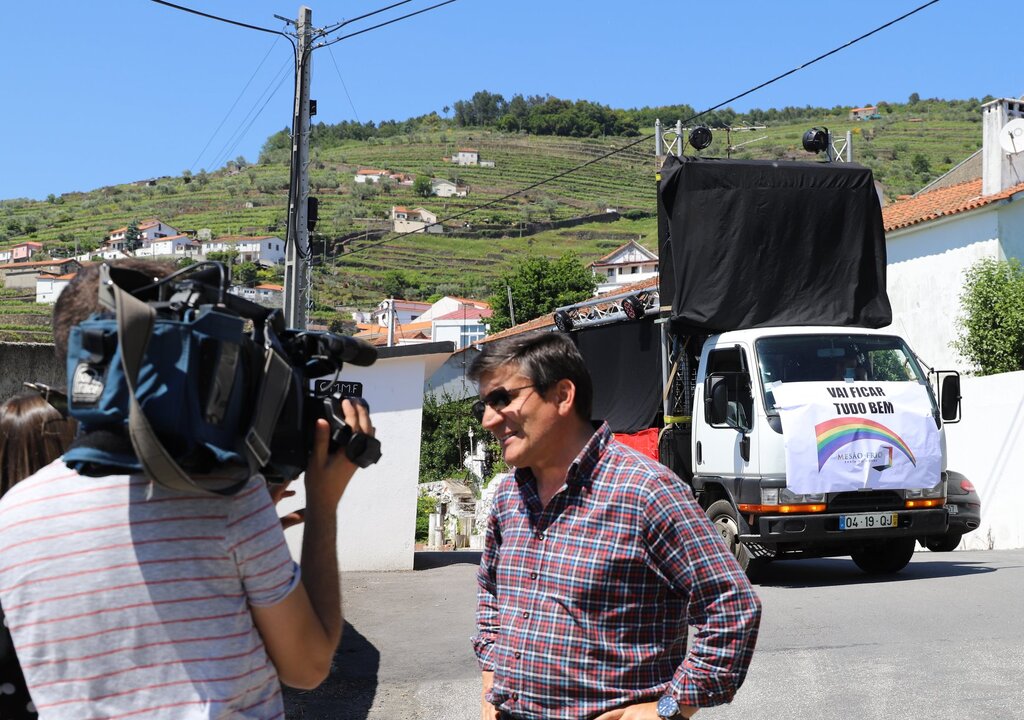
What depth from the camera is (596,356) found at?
13531 mm

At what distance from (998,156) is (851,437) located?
60.5ft

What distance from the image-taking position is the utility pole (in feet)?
57.6

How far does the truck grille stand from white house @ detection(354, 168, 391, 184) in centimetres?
12604

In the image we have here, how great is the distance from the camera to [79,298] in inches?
85.4

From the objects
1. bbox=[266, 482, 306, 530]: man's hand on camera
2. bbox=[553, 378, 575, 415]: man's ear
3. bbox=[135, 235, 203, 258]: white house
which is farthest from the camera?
bbox=[135, 235, 203, 258]: white house

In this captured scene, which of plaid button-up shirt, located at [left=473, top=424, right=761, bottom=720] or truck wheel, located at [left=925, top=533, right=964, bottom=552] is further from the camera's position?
truck wheel, located at [left=925, top=533, right=964, bottom=552]

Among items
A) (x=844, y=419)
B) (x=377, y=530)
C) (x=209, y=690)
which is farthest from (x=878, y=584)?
(x=209, y=690)

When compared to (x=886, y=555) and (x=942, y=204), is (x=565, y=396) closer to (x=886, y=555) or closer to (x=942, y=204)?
(x=886, y=555)

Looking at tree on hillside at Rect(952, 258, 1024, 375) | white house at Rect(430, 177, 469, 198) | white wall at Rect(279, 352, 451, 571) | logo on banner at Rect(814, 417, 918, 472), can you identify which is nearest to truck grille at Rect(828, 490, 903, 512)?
logo on banner at Rect(814, 417, 918, 472)

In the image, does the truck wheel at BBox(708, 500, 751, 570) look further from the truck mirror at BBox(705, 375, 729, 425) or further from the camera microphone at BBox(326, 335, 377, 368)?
the camera microphone at BBox(326, 335, 377, 368)

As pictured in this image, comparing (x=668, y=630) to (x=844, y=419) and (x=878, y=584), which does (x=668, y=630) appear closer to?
(x=844, y=419)

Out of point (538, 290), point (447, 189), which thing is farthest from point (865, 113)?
point (538, 290)

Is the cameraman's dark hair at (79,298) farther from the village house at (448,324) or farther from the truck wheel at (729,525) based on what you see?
the village house at (448,324)

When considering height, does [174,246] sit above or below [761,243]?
above
